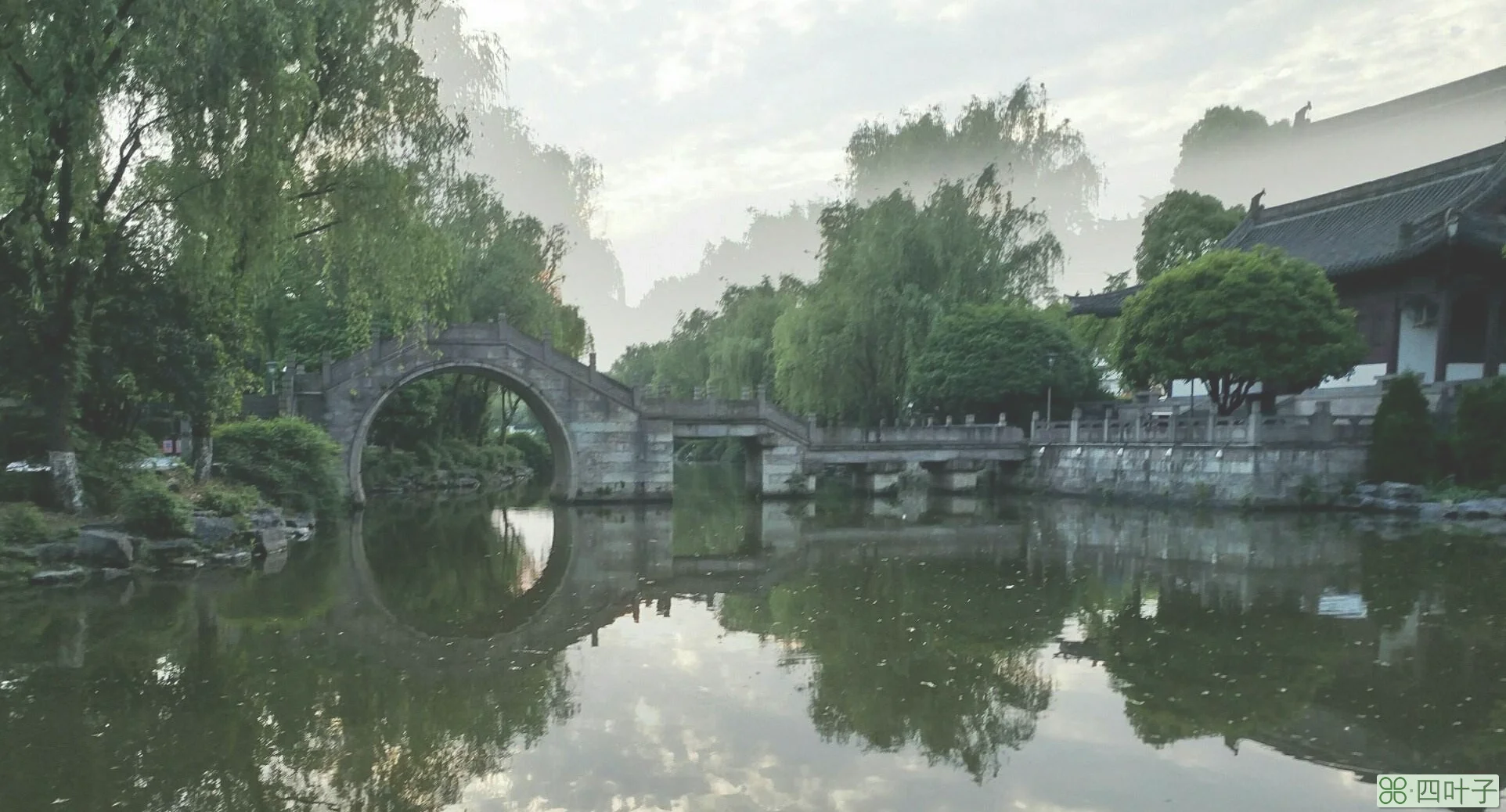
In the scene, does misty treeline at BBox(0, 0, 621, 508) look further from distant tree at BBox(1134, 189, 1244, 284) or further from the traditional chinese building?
distant tree at BBox(1134, 189, 1244, 284)

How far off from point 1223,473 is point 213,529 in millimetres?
22757

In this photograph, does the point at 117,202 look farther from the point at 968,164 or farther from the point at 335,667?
the point at 968,164

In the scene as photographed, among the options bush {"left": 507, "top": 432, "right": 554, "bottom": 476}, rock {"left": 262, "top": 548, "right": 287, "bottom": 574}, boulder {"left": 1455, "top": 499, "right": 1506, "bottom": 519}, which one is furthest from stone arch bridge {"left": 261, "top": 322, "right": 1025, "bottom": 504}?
bush {"left": 507, "top": 432, "right": 554, "bottom": 476}

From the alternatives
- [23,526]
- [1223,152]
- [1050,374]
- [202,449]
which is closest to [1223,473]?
[1050,374]

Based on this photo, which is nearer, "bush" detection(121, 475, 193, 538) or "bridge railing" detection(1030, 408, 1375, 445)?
"bush" detection(121, 475, 193, 538)

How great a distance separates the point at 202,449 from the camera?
1733cm

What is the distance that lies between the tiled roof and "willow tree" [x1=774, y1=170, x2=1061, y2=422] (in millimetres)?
3395

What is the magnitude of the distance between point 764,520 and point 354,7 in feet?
48.1

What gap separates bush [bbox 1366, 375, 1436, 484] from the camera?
75.7 feet

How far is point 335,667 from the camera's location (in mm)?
9250

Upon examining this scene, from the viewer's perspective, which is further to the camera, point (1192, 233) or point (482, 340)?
point (1192, 233)

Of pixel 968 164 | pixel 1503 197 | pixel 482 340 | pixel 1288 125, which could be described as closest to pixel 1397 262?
pixel 1503 197

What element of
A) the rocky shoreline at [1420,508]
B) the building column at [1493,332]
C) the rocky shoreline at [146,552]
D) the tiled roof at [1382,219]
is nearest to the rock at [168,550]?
the rocky shoreline at [146,552]

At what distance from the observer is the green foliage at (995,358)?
3222cm
